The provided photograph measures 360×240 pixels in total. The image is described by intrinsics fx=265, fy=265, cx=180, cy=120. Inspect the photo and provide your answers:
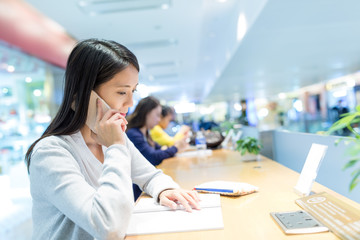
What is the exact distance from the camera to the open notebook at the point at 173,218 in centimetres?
81

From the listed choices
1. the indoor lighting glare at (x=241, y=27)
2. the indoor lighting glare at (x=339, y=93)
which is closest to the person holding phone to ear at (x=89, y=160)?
the indoor lighting glare at (x=241, y=27)

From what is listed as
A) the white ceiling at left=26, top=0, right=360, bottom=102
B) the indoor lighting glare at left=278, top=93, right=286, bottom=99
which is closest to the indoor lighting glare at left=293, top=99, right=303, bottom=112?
the indoor lighting glare at left=278, top=93, right=286, bottom=99

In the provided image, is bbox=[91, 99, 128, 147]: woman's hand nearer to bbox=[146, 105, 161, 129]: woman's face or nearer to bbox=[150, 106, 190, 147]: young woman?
bbox=[146, 105, 161, 129]: woman's face

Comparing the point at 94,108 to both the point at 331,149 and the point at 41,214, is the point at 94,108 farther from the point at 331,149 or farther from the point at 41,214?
the point at 331,149

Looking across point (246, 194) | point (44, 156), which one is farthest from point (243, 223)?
point (44, 156)

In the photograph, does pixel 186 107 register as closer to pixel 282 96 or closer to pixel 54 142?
pixel 282 96

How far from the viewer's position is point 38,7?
4051 millimetres

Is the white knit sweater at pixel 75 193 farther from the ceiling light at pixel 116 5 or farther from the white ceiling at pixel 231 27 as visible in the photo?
the ceiling light at pixel 116 5

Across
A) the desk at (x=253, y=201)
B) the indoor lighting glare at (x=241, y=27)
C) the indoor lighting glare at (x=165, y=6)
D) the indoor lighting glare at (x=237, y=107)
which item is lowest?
the desk at (x=253, y=201)

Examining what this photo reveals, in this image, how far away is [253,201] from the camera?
105 cm

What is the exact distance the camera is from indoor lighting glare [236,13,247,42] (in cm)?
375

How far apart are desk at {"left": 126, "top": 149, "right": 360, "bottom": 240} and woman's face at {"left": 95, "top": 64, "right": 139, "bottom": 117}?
504 mm

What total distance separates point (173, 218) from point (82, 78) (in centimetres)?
60

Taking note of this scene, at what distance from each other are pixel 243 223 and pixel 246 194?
0.33 metres
